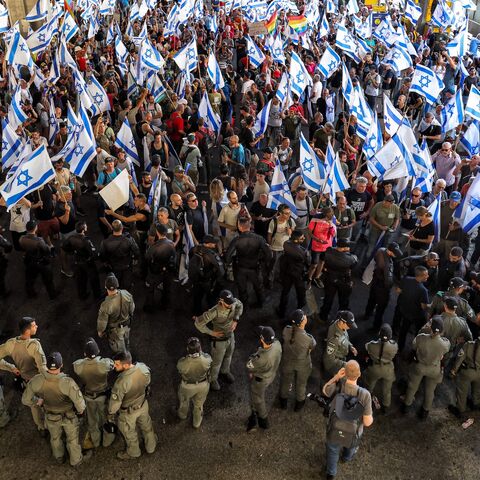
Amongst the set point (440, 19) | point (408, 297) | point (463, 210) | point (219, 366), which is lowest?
point (219, 366)

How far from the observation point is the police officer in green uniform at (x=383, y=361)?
271 inches

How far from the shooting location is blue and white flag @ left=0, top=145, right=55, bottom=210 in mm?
8836

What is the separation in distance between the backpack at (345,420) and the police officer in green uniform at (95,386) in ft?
9.16

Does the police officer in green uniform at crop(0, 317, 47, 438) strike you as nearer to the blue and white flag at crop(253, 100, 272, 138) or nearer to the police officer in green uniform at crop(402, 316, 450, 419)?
the police officer in green uniform at crop(402, 316, 450, 419)

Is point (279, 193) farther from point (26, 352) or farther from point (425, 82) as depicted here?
point (425, 82)

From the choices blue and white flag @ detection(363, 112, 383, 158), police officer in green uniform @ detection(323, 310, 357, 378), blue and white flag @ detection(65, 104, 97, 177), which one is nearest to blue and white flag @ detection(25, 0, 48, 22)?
blue and white flag @ detection(65, 104, 97, 177)

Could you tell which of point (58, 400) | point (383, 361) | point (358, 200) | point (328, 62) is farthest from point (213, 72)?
point (58, 400)

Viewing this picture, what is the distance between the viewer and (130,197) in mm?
10531

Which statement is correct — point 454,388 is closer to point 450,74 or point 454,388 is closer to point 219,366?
point 219,366

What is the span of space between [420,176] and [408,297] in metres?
3.71

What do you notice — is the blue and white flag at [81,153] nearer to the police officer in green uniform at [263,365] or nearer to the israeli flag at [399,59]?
the police officer in green uniform at [263,365]

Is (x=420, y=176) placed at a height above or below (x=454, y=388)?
above

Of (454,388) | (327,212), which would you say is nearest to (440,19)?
(327,212)

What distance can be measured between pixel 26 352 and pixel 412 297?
5685 millimetres
